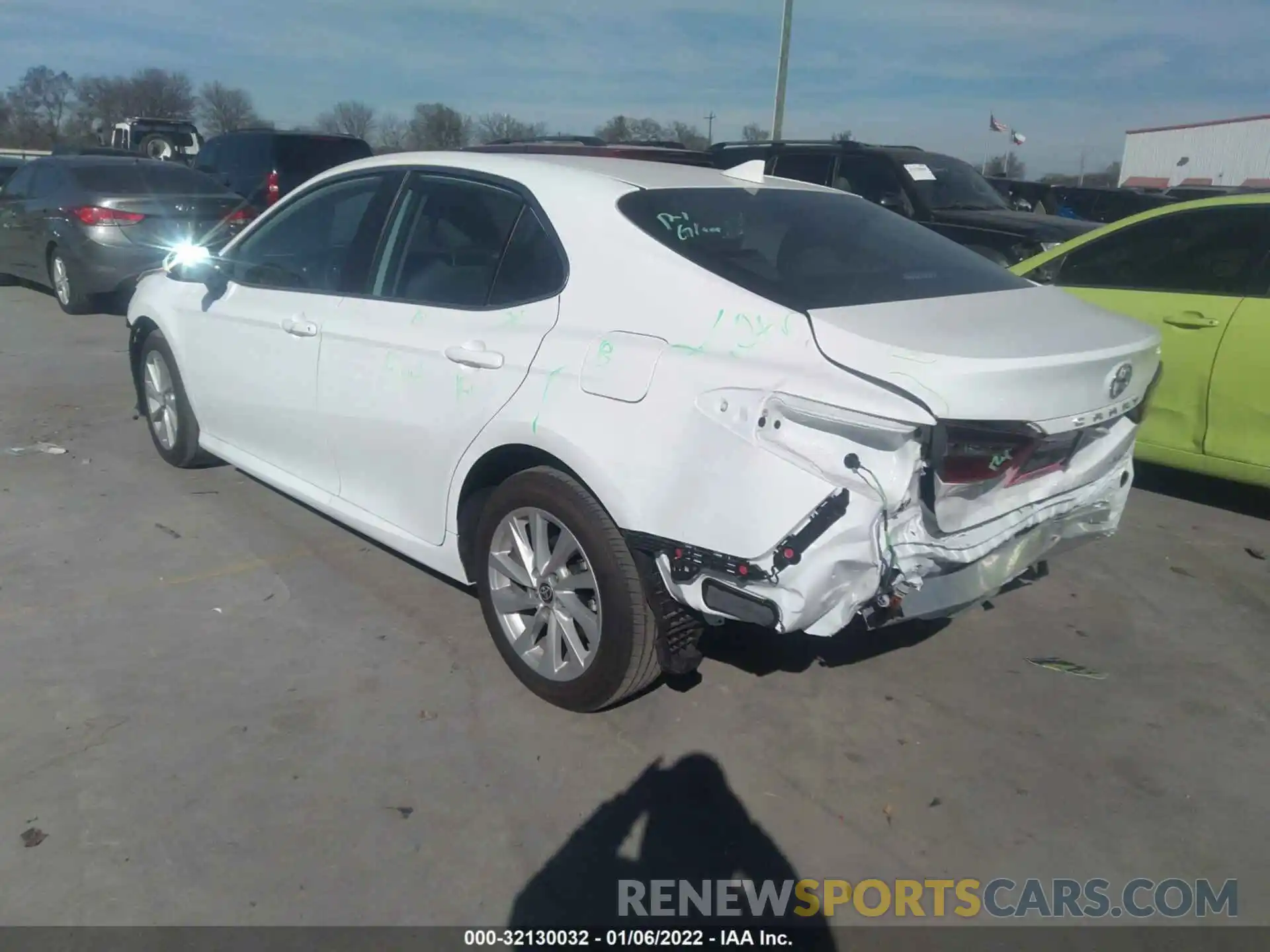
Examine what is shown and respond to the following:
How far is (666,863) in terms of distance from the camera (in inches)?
106

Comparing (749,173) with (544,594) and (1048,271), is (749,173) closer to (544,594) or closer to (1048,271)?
(544,594)

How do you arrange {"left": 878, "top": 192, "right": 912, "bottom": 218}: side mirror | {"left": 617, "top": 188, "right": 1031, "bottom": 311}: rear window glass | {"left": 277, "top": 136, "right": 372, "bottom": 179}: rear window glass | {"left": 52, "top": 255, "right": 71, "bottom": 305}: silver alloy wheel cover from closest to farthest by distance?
{"left": 617, "top": 188, "right": 1031, "bottom": 311}: rear window glass < {"left": 878, "top": 192, "right": 912, "bottom": 218}: side mirror < {"left": 52, "top": 255, "right": 71, "bottom": 305}: silver alloy wheel cover < {"left": 277, "top": 136, "right": 372, "bottom": 179}: rear window glass

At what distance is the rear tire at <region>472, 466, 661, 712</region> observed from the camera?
299 cm

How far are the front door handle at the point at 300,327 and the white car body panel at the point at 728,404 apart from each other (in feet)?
0.17

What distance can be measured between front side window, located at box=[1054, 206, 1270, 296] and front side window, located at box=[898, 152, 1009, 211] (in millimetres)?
4271

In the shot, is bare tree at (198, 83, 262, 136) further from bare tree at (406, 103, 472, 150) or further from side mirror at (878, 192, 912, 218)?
side mirror at (878, 192, 912, 218)

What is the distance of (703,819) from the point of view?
9.36 feet

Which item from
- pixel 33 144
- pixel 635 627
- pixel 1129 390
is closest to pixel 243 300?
pixel 635 627

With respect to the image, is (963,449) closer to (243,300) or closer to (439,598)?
(439,598)

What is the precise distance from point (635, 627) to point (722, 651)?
869 mm

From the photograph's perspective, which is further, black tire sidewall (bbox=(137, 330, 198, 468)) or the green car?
black tire sidewall (bbox=(137, 330, 198, 468))

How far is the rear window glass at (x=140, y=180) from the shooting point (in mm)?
10367

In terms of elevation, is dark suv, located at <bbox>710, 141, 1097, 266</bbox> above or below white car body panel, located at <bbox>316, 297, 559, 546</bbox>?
above

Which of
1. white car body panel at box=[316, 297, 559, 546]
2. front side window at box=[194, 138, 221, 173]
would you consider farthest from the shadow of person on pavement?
front side window at box=[194, 138, 221, 173]
